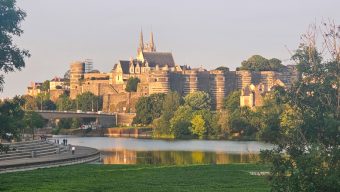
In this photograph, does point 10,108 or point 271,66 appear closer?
point 10,108

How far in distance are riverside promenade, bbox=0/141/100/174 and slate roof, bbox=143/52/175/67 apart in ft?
346

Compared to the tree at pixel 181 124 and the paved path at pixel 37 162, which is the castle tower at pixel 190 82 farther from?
the paved path at pixel 37 162

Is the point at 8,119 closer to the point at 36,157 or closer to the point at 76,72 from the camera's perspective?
the point at 36,157

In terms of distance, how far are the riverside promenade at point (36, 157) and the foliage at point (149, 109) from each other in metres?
58.1

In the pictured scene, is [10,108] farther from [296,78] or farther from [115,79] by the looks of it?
[115,79]

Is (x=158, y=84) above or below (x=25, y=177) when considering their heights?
above

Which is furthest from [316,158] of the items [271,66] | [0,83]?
[271,66]

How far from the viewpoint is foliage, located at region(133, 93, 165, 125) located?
105 meters

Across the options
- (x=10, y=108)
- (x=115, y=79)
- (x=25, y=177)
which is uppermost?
(x=115, y=79)

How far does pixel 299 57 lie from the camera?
12.6 metres

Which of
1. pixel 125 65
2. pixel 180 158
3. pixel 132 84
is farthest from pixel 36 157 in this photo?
pixel 125 65

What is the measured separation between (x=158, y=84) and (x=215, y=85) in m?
11.7

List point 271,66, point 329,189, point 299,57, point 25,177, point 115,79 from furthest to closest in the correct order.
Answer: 1. point 115,79
2. point 271,66
3. point 25,177
4. point 299,57
5. point 329,189

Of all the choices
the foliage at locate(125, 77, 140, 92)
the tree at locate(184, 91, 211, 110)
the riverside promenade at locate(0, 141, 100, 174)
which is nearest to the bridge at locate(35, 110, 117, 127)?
the tree at locate(184, 91, 211, 110)
